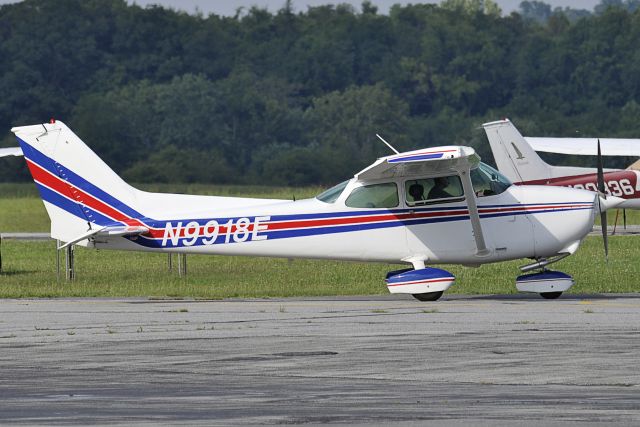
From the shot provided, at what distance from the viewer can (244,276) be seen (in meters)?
25.0

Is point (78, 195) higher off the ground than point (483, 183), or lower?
higher

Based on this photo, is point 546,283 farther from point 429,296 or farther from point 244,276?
point 244,276

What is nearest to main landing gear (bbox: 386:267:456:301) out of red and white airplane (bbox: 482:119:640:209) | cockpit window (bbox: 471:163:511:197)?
cockpit window (bbox: 471:163:511:197)

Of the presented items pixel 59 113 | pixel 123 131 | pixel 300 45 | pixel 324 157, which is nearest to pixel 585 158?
pixel 324 157

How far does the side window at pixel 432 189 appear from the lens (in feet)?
64.3

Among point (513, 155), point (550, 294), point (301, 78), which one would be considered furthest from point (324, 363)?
point (301, 78)

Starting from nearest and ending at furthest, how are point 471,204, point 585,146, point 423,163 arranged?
1. point 423,163
2. point 471,204
3. point 585,146

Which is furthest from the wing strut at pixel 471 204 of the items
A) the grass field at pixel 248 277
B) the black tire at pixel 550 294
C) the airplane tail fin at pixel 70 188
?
the airplane tail fin at pixel 70 188

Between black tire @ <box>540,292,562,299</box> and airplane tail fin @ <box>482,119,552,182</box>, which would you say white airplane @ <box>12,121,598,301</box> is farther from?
airplane tail fin @ <box>482,119,552,182</box>

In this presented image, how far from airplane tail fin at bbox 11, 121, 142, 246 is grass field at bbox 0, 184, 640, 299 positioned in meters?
1.67

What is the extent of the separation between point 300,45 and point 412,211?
Answer: 7789cm

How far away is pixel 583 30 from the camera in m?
95.2

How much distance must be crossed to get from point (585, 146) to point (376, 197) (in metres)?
16.3

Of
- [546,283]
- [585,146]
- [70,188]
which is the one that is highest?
[70,188]
